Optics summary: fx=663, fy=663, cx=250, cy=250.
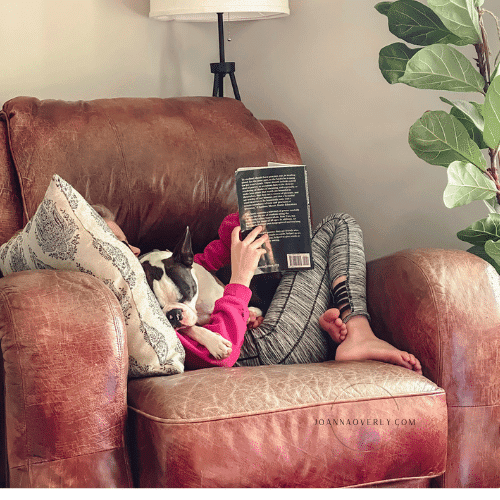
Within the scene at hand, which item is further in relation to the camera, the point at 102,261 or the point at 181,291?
the point at 181,291

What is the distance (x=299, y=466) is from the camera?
43.9 inches

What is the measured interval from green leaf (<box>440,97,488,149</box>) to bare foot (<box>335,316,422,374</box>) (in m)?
0.48

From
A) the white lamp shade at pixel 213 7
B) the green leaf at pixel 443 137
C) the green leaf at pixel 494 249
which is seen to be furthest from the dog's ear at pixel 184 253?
the white lamp shade at pixel 213 7

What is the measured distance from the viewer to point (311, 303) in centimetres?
161

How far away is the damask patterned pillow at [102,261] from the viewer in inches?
48.3

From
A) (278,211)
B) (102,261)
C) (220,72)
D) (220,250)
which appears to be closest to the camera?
(102,261)

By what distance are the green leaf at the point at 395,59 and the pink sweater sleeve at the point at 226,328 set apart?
24.7 inches

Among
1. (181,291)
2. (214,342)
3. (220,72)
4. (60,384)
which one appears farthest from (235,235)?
(220,72)

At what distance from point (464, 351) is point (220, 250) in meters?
0.65

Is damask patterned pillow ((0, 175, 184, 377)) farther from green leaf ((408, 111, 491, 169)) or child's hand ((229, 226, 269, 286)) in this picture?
green leaf ((408, 111, 491, 169))

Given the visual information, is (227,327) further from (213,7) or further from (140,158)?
(213,7)

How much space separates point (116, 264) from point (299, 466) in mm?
490

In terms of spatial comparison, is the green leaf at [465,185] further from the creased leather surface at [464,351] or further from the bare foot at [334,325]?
the bare foot at [334,325]

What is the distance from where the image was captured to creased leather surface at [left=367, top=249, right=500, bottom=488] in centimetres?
130
